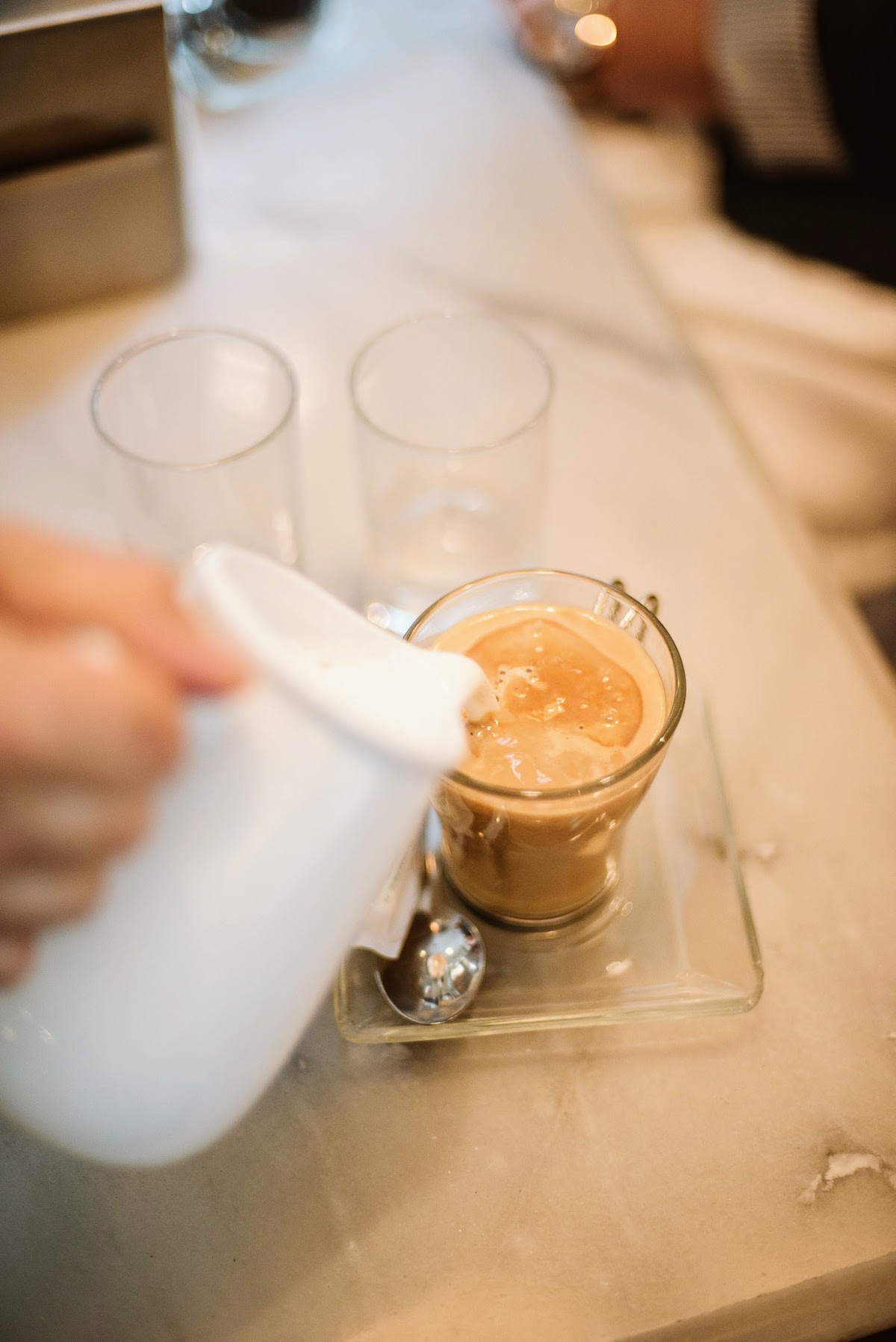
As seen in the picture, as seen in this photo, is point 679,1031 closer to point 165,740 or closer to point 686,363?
point 165,740

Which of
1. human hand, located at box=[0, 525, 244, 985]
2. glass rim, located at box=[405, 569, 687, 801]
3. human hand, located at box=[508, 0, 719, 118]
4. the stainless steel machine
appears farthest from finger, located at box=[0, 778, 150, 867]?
human hand, located at box=[508, 0, 719, 118]

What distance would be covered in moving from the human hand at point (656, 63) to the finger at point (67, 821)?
3.28 ft

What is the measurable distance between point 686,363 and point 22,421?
1.42ft

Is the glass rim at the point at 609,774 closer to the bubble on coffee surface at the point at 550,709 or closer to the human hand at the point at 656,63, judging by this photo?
the bubble on coffee surface at the point at 550,709

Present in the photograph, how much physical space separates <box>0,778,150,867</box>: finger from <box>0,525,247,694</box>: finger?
0.03 m

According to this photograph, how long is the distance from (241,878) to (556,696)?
0.66 ft

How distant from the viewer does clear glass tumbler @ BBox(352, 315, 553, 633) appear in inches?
22.6

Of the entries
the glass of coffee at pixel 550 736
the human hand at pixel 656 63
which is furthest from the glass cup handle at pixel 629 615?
the human hand at pixel 656 63

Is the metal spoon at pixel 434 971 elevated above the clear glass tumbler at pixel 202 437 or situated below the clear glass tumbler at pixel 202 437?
below

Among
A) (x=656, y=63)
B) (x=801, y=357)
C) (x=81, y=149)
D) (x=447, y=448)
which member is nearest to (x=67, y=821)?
(x=447, y=448)

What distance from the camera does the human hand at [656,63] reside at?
40.4 inches

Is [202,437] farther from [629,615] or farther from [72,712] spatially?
[72,712]

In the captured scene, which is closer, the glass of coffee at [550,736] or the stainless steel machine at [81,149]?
the glass of coffee at [550,736]

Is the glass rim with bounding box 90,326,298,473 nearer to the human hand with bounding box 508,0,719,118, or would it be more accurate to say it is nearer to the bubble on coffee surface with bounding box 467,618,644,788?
the bubble on coffee surface with bounding box 467,618,644,788
